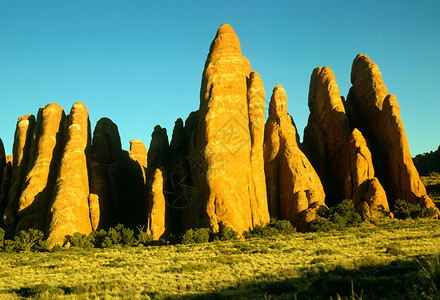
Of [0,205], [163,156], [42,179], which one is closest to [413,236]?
[163,156]

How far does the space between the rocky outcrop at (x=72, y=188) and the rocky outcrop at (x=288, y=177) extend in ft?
55.7

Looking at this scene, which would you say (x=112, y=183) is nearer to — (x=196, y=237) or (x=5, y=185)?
(x=5, y=185)

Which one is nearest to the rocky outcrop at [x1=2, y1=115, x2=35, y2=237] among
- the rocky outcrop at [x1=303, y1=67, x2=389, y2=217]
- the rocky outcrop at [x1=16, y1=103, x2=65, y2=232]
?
the rocky outcrop at [x1=16, y1=103, x2=65, y2=232]

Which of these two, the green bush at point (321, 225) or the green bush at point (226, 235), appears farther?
the green bush at point (321, 225)

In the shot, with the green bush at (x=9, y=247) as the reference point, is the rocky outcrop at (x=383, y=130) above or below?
above

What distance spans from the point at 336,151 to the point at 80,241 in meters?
26.3

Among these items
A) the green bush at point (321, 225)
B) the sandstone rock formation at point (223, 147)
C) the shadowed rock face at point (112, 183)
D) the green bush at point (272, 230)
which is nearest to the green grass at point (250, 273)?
the green bush at point (321, 225)

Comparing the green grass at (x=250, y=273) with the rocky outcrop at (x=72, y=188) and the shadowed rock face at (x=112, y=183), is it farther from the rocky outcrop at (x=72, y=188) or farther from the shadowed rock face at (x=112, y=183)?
the shadowed rock face at (x=112, y=183)

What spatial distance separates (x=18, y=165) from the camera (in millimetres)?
44344

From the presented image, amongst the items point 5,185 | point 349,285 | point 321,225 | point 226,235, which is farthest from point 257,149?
point 5,185

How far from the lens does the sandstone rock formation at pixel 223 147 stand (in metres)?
32.7

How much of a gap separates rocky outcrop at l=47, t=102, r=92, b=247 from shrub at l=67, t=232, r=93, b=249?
0.82 metres

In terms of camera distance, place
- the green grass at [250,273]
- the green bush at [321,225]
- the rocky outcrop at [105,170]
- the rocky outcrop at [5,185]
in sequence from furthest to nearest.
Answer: the rocky outcrop at [5,185] → the rocky outcrop at [105,170] → the green bush at [321,225] → the green grass at [250,273]

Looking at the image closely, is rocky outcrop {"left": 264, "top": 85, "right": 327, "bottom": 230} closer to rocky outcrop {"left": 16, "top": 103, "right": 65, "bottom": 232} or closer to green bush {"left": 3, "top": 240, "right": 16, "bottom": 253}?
rocky outcrop {"left": 16, "top": 103, "right": 65, "bottom": 232}
